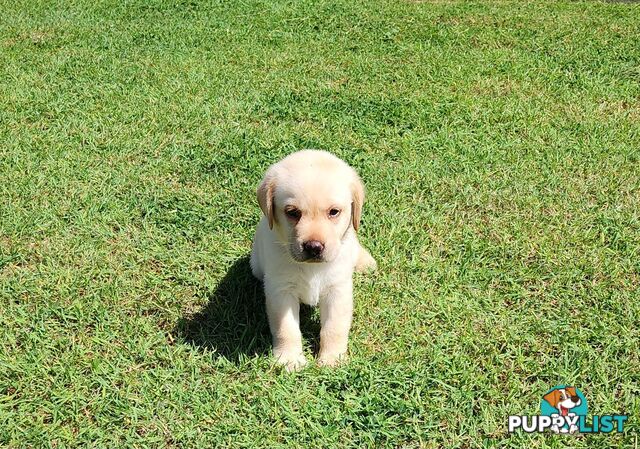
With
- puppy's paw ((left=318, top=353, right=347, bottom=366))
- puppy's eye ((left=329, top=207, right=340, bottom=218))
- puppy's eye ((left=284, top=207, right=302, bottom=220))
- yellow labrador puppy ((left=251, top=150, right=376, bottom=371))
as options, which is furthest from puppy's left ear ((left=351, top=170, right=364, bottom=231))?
puppy's paw ((left=318, top=353, right=347, bottom=366))

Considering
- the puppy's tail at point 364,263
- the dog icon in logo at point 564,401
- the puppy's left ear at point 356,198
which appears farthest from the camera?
the puppy's tail at point 364,263

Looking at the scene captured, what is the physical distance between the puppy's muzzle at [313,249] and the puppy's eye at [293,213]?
0.49 feet

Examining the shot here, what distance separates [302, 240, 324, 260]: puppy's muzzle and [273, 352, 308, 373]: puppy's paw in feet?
1.89

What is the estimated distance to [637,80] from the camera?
6.10 metres

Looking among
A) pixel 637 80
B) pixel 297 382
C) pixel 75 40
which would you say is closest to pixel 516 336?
pixel 297 382

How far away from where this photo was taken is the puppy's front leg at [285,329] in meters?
2.93

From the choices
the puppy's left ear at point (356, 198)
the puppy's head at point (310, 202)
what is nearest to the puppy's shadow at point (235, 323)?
the puppy's head at point (310, 202)

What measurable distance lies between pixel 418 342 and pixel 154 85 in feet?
14.1

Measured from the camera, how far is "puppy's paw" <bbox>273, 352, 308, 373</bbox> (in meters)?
2.90

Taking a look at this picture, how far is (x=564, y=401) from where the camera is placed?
270 cm

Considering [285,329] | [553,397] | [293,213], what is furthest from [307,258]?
[553,397]

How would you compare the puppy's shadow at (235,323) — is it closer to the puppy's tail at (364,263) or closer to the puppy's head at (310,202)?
the puppy's tail at (364,263)

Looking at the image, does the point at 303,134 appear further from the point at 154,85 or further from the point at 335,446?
the point at 335,446

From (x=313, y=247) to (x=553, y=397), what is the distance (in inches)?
50.9
